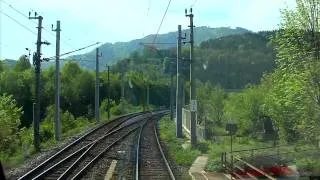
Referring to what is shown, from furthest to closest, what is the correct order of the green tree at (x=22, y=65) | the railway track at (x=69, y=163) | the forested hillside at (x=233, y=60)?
the green tree at (x=22, y=65) → the forested hillside at (x=233, y=60) → the railway track at (x=69, y=163)

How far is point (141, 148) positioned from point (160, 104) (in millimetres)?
119132

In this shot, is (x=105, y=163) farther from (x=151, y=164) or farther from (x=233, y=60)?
(x=233, y=60)

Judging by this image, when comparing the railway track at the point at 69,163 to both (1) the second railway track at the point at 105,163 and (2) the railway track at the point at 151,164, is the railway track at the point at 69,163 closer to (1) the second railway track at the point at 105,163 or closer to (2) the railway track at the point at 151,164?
(1) the second railway track at the point at 105,163

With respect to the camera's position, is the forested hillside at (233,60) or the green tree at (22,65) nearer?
the forested hillside at (233,60)

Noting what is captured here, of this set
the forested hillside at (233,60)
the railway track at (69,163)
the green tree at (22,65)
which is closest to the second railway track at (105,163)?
the railway track at (69,163)

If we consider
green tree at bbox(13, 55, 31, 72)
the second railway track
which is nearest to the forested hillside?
green tree at bbox(13, 55, 31, 72)

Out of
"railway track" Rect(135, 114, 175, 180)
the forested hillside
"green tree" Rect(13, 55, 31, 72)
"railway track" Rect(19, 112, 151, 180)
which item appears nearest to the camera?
"railway track" Rect(19, 112, 151, 180)

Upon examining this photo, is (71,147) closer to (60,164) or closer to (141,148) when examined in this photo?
(141,148)

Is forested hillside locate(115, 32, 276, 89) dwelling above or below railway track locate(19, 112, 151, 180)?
above

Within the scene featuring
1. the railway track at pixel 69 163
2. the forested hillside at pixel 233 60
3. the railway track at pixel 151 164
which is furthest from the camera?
the forested hillside at pixel 233 60

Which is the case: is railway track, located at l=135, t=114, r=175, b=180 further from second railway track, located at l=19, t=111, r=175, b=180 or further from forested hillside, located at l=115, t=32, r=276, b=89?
forested hillside, located at l=115, t=32, r=276, b=89

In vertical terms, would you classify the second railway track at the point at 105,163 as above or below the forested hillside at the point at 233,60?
below

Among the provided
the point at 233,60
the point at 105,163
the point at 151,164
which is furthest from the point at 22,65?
the point at 151,164

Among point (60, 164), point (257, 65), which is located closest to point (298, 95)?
point (60, 164)
